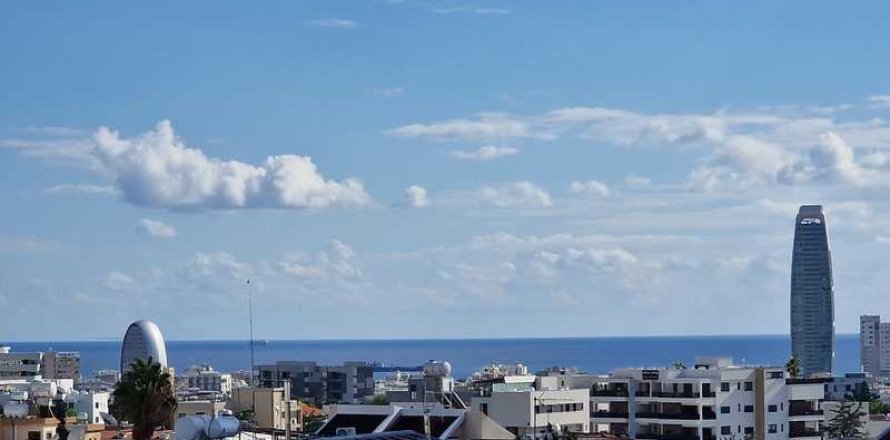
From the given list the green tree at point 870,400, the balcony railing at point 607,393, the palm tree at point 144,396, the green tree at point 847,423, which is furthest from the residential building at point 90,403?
the palm tree at point 144,396

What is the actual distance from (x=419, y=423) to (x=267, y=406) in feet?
207

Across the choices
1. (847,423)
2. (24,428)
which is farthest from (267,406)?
(24,428)

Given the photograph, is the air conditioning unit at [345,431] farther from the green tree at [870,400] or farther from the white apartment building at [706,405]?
the green tree at [870,400]

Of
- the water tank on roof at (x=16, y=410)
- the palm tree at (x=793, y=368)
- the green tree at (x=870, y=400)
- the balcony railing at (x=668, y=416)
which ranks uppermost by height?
the palm tree at (x=793, y=368)

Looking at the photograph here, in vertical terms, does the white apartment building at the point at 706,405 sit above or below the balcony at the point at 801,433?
above

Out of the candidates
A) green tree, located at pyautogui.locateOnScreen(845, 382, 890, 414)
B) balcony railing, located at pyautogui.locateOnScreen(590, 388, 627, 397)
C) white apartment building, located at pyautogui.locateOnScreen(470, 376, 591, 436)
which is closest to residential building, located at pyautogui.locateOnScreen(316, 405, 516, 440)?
white apartment building, located at pyautogui.locateOnScreen(470, 376, 591, 436)

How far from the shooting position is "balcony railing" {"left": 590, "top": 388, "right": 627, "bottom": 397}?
106625 mm

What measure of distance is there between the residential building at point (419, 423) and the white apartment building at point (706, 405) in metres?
33.8

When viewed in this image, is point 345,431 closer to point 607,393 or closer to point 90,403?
point 607,393

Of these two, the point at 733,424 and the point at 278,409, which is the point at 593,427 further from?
the point at 278,409

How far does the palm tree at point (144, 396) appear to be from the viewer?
223 ft

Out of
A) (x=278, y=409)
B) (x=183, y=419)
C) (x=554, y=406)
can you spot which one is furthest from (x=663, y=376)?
(x=183, y=419)

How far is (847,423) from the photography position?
111062 millimetres

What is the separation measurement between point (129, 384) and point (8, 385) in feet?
286
